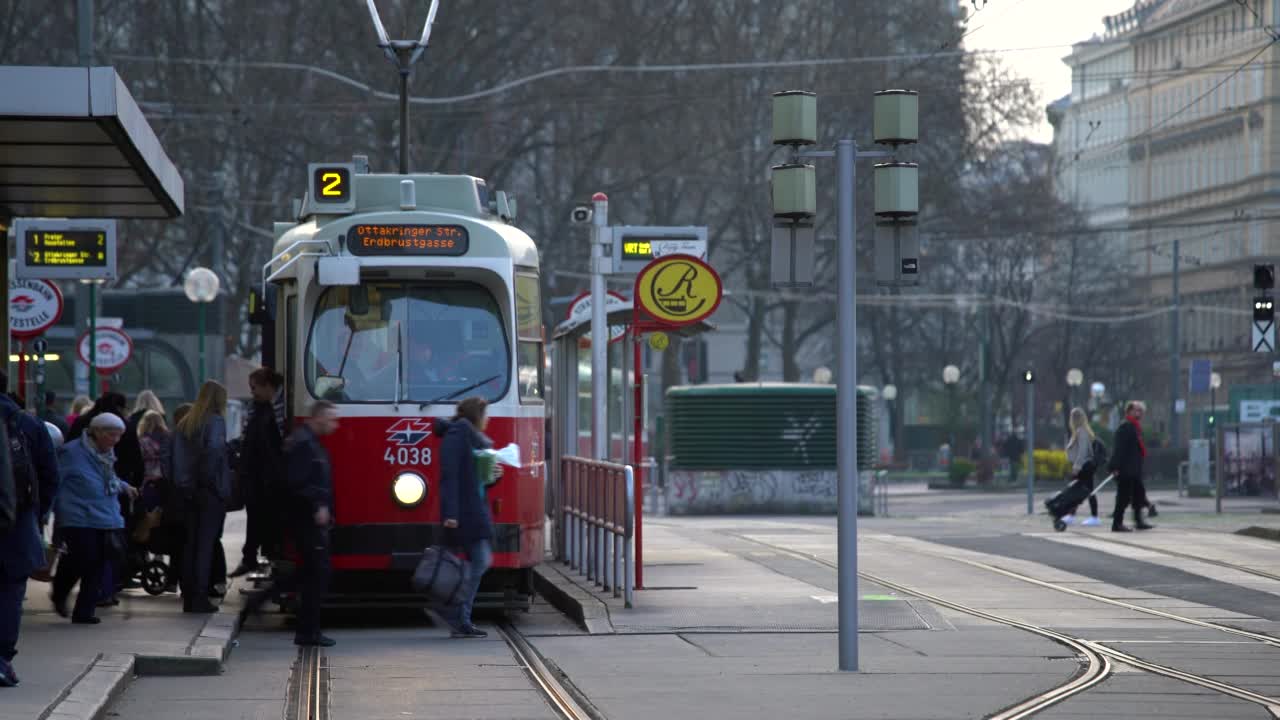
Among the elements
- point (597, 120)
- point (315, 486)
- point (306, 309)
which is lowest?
point (315, 486)

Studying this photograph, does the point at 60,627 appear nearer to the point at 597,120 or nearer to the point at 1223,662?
the point at 1223,662

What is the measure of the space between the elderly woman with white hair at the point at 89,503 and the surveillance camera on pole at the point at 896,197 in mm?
5206

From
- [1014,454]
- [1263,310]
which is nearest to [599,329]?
[1263,310]

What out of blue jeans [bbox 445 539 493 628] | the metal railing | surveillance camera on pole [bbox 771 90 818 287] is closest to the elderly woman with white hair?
blue jeans [bbox 445 539 493 628]

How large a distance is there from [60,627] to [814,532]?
49.0 ft

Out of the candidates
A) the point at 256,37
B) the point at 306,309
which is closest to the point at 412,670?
the point at 306,309

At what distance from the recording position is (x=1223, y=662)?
13312 mm

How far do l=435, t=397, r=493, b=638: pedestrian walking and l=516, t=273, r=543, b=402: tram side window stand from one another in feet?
3.26

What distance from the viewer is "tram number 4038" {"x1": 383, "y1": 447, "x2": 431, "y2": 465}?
15555 millimetres

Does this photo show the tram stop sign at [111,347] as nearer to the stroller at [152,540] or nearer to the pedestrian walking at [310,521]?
the stroller at [152,540]

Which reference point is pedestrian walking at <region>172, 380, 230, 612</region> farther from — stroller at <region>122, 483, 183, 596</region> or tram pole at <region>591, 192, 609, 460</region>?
tram pole at <region>591, 192, 609, 460</region>

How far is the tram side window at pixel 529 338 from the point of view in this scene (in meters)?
16.1

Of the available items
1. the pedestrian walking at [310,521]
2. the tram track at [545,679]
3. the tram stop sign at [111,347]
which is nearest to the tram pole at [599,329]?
the tram track at [545,679]

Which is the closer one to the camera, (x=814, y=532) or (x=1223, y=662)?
(x=1223, y=662)
